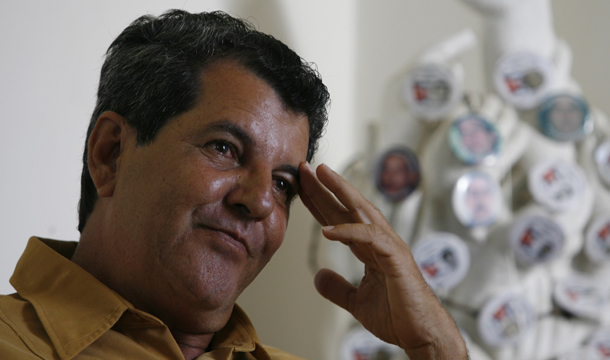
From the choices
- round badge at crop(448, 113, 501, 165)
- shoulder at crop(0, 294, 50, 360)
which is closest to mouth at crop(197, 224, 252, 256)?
shoulder at crop(0, 294, 50, 360)

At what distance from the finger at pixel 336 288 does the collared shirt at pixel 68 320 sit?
12.7 inches

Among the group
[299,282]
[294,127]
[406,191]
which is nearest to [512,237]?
[406,191]

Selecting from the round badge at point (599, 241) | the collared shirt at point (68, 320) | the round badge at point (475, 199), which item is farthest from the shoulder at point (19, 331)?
the round badge at point (599, 241)

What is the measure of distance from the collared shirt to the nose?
0.70 feet

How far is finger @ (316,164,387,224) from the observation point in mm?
995

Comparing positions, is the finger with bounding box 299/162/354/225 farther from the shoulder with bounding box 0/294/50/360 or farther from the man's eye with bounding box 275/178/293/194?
the shoulder with bounding box 0/294/50/360

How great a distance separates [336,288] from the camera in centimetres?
114

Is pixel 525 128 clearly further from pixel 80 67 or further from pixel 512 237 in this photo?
pixel 80 67

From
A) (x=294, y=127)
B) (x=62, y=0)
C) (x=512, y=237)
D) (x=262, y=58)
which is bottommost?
(x=512, y=237)

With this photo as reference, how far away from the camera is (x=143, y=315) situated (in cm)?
81

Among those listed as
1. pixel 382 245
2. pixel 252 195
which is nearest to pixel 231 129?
pixel 252 195

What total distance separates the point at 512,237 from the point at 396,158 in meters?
0.41

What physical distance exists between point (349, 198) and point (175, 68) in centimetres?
39

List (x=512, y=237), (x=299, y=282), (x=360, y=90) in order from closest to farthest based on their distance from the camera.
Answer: (x=512, y=237) < (x=299, y=282) < (x=360, y=90)
